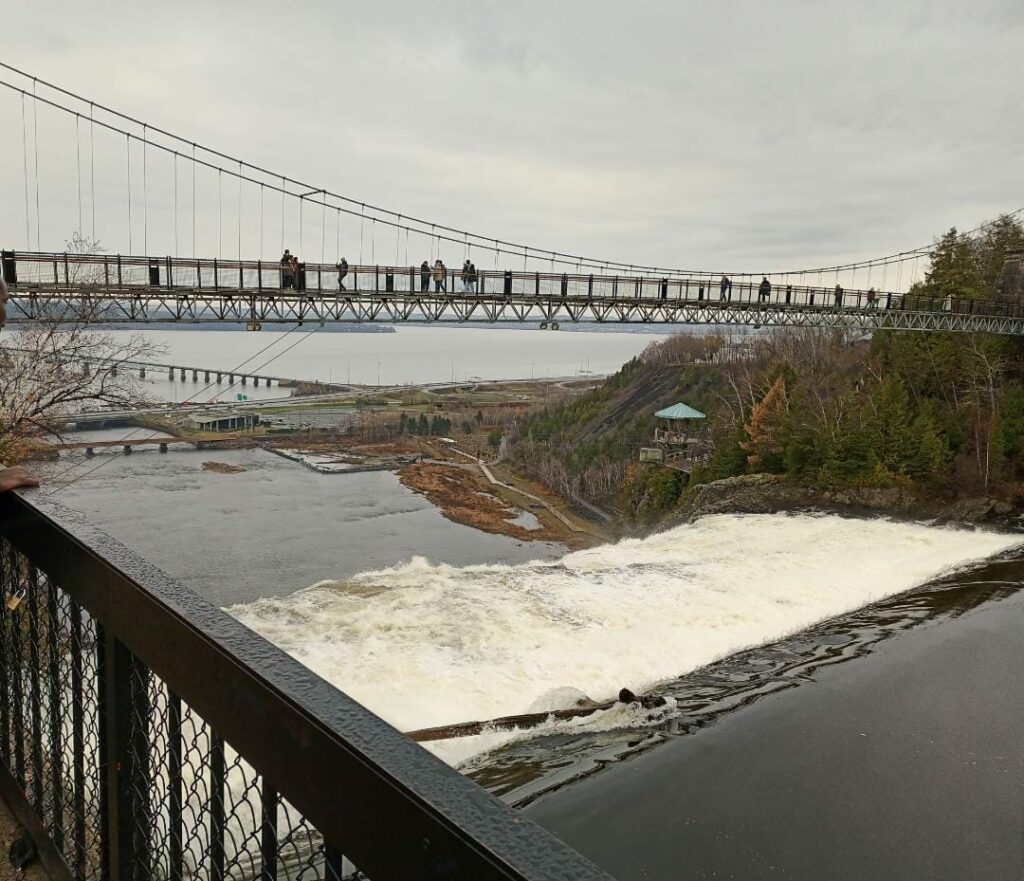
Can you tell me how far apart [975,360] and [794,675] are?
2923cm

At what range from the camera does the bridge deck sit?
843 inches

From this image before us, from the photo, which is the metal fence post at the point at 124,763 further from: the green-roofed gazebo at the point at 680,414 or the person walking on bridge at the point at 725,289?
the green-roofed gazebo at the point at 680,414

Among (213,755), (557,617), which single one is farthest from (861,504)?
(213,755)

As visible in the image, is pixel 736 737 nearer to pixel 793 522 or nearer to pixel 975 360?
pixel 793 522

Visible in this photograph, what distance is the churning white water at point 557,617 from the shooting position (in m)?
12.0

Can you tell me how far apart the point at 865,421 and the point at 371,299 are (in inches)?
778

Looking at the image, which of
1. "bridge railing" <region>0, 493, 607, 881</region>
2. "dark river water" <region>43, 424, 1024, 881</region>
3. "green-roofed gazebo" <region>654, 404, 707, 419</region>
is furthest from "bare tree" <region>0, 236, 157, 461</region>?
"green-roofed gazebo" <region>654, 404, 707, 419</region>

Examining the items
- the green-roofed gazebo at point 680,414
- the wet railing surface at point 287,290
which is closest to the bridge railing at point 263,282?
the wet railing surface at point 287,290

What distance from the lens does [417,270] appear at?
90.4ft

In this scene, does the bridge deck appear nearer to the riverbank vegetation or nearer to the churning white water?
the riverbank vegetation

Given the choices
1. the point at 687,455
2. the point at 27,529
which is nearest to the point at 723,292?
the point at 687,455

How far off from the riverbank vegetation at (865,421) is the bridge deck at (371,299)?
7.49ft

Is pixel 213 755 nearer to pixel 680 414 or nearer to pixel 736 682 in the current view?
pixel 736 682

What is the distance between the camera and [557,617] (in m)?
14.8
